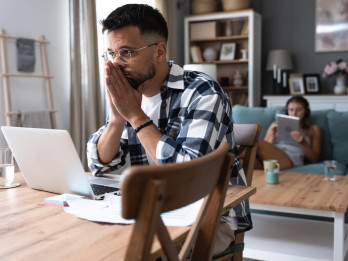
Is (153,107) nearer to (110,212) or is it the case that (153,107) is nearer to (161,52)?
(161,52)

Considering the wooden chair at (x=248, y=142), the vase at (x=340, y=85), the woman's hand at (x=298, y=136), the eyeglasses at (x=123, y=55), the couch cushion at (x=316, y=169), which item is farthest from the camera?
the vase at (x=340, y=85)

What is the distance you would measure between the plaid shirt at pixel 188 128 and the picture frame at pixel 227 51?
166 inches

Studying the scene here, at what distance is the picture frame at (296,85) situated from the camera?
539 cm

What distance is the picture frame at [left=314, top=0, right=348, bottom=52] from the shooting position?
17.6 ft

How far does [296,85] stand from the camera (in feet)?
17.8

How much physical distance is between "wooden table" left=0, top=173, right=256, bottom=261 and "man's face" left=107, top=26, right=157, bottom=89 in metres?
0.49

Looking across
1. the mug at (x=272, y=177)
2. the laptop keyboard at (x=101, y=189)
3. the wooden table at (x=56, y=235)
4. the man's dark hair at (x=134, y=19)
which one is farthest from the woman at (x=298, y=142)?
the wooden table at (x=56, y=235)

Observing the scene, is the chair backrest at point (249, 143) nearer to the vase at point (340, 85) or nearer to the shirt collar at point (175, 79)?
the shirt collar at point (175, 79)

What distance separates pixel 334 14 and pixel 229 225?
475 centimetres

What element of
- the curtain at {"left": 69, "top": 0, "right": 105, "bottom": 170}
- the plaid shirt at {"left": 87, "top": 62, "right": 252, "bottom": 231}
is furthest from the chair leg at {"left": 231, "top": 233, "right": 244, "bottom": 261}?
the curtain at {"left": 69, "top": 0, "right": 105, "bottom": 170}

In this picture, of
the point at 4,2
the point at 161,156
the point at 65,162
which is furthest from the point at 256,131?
the point at 4,2

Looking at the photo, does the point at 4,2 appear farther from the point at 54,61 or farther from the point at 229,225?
the point at 229,225

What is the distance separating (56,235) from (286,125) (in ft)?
9.42

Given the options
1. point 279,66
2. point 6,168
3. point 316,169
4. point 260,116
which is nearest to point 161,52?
point 6,168
